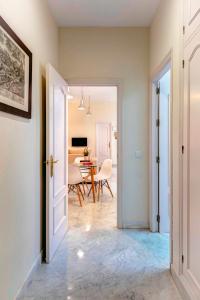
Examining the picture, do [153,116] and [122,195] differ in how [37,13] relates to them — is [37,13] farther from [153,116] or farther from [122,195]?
[122,195]

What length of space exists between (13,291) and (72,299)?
1.49 ft

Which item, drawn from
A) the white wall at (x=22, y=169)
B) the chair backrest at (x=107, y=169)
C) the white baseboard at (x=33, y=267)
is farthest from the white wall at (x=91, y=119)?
the white baseboard at (x=33, y=267)

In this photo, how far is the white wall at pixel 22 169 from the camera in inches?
68.3

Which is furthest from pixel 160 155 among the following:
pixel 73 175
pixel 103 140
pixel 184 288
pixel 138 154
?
pixel 103 140

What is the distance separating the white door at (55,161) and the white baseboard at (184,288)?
4.12 feet

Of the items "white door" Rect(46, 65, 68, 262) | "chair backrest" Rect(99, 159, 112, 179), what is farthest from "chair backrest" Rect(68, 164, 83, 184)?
"white door" Rect(46, 65, 68, 262)

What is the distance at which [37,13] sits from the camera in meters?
2.47

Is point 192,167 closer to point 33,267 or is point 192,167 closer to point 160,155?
point 160,155

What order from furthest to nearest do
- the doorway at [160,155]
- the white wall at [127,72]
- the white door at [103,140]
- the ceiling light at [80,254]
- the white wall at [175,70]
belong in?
the white door at [103,140] → the white wall at [127,72] → the doorway at [160,155] → the ceiling light at [80,254] → the white wall at [175,70]

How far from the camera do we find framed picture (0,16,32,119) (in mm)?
1653

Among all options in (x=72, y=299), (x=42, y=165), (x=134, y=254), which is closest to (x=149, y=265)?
(x=134, y=254)

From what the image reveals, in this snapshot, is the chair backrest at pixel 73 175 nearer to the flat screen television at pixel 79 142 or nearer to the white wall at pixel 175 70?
the white wall at pixel 175 70

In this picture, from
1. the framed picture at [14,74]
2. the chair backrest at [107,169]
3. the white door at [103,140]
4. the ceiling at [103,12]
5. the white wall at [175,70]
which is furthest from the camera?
the white door at [103,140]

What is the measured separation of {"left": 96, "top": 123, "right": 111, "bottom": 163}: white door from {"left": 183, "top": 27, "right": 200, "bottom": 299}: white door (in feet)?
28.5
